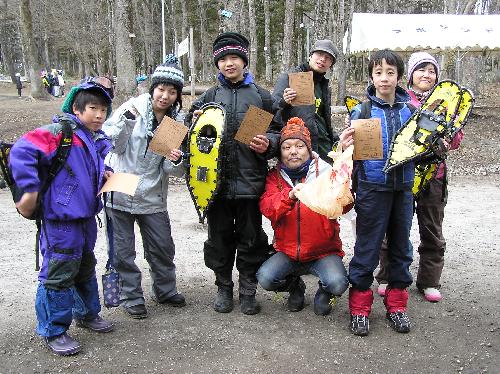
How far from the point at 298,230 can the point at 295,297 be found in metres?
0.65

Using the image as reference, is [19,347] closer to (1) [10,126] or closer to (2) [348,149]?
(2) [348,149]

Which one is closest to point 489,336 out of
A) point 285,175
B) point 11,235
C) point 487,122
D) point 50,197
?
point 285,175

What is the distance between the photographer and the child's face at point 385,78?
3426mm

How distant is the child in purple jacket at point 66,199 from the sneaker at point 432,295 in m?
2.87

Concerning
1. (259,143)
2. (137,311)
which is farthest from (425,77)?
(137,311)

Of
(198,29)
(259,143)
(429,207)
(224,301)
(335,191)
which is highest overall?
(198,29)

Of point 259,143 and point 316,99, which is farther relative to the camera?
point 316,99

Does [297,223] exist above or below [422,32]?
below

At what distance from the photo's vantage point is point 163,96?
3.78 meters

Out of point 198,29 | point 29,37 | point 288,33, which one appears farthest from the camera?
point 198,29

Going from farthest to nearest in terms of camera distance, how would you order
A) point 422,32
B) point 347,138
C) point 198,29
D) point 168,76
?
1. point 198,29
2. point 422,32
3. point 168,76
4. point 347,138

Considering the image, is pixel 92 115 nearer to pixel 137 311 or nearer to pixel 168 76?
pixel 168 76

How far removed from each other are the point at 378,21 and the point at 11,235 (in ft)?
42.0

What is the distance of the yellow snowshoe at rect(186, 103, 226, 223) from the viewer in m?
3.60
